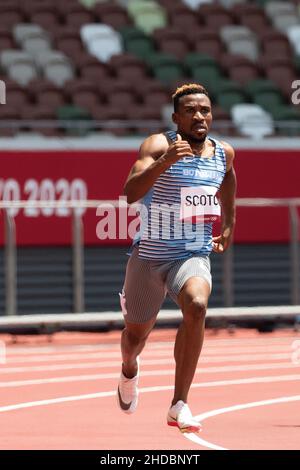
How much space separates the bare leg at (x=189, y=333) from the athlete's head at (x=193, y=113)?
880 mm

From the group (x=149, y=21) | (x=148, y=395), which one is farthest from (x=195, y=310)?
(x=149, y=21)

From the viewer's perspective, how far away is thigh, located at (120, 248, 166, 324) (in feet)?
32.2

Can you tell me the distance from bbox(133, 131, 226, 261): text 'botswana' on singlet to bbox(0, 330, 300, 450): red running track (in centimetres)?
112

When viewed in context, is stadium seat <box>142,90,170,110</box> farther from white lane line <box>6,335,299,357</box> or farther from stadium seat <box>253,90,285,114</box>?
white lane line <box>6,335,299,357</box>

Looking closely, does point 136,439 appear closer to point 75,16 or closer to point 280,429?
point 280,429

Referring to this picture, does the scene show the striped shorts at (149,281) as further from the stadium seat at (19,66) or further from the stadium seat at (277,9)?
the stadium seat at (277,9)

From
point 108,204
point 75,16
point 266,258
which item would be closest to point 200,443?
point 108,204

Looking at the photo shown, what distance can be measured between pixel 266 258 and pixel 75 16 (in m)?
6.25

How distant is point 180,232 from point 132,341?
833 mm

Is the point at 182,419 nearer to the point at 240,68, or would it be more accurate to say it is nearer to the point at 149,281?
the point at 149,281

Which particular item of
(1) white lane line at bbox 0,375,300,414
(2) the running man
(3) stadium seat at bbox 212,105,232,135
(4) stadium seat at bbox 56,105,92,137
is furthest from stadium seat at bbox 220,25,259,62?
(2) the running man

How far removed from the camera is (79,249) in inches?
763

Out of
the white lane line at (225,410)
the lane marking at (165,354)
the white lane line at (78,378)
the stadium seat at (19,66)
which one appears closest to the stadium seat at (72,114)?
the stadium seat at (19,66)

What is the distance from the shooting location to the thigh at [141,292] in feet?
32.2
